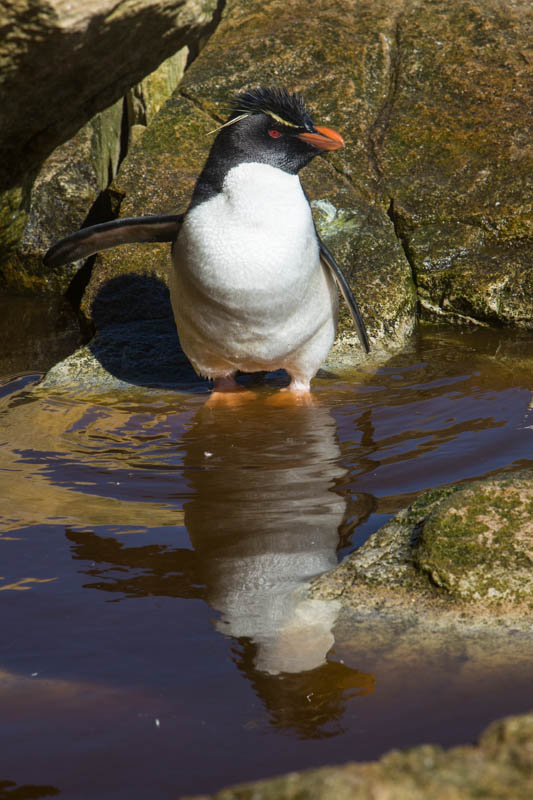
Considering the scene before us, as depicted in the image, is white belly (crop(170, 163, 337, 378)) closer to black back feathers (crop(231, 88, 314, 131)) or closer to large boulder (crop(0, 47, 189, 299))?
black back feathers (crop(231, 88, 314, 131))

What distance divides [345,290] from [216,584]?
2497 mm

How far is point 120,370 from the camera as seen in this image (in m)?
4.79

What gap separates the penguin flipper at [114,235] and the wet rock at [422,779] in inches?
140

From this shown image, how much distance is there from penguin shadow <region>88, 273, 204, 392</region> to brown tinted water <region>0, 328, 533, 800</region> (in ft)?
1.57

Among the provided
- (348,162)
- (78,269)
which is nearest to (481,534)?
(348,162)

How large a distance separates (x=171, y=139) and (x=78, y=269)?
4.22ft

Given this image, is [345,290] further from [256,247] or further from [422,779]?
[422,779]

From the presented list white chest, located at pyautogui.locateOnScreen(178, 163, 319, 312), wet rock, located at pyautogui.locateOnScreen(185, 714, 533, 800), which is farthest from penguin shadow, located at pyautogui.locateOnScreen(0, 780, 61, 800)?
white chest, located at pyautogui.locateOnScreen(178, 163, 319, 312)

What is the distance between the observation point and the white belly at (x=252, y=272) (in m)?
3.72

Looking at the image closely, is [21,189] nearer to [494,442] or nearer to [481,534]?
[494,442]

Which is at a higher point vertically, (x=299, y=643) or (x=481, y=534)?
(x=481, y=534)

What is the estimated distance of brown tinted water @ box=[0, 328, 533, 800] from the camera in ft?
5.19

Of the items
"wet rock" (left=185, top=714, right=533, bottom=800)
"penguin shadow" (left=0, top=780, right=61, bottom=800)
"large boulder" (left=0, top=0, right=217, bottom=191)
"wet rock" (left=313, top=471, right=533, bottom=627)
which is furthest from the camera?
"large boulder" (left=0, top=0, right=217, bottom=191)

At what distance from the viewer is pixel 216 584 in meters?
2.29
